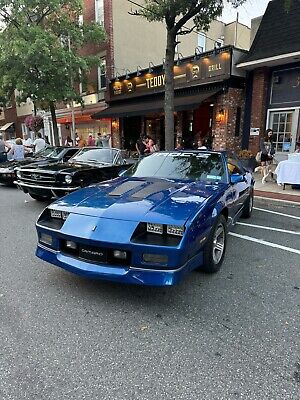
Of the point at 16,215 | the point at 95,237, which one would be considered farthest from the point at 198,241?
the point at 16,215

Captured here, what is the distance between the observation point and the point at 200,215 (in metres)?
2.98

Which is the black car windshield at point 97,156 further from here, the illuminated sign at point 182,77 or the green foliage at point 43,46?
the green foliage at point 43,46

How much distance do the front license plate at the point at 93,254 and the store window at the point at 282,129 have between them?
11.1 m

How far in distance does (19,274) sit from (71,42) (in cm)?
1529

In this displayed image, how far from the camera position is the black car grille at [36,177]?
6562 millimetres

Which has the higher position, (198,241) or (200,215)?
(200,215)

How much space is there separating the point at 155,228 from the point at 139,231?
0.50 ft

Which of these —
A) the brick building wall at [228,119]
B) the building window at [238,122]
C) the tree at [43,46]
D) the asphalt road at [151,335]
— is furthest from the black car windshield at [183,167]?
the tree at [43,46]

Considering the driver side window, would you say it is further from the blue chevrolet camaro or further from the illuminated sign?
the illuminated sign

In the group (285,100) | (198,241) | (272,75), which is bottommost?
(198,241)

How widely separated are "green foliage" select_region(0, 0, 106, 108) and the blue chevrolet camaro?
12.1 meters

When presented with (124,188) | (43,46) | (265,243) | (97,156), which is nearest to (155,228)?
(124,188)

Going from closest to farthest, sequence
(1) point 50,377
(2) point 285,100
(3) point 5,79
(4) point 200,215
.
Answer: (1) point 50,377 → (4) point 200,215 → (2) point 285,100 → (3) point 5,79

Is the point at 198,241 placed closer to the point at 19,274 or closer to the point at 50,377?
the point at 50,377
